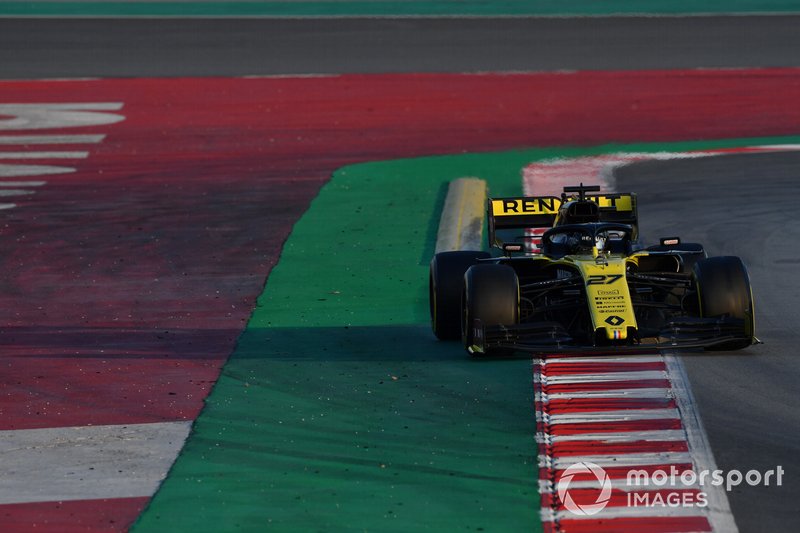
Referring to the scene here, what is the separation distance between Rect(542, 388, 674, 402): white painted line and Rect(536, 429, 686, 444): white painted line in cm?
106

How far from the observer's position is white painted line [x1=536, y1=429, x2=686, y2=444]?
11781 millimetres

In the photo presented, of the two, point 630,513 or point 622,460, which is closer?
point 630,513

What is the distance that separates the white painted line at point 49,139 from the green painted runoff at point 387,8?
53.8ft

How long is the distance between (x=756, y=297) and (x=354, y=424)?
20.8 ft

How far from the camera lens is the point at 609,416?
40.9 feet

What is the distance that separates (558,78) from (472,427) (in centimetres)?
2559

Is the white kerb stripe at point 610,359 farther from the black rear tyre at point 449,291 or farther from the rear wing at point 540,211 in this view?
the rear wing at point 540,211

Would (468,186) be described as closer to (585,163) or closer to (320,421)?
(585,163)

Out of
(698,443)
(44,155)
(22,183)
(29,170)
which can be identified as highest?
(44,155)

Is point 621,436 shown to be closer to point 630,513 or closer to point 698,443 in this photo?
point 698,443

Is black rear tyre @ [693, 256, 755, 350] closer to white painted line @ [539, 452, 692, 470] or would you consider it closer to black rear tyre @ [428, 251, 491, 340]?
black rear tyre @ [428, 251, 491, 340]

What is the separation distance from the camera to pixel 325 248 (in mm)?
21531

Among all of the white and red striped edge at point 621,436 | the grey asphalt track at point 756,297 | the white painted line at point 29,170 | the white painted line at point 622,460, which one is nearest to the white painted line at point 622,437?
the white and red striped edge at point 621,436

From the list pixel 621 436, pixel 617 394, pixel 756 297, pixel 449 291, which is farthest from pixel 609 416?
pixel 756 297
